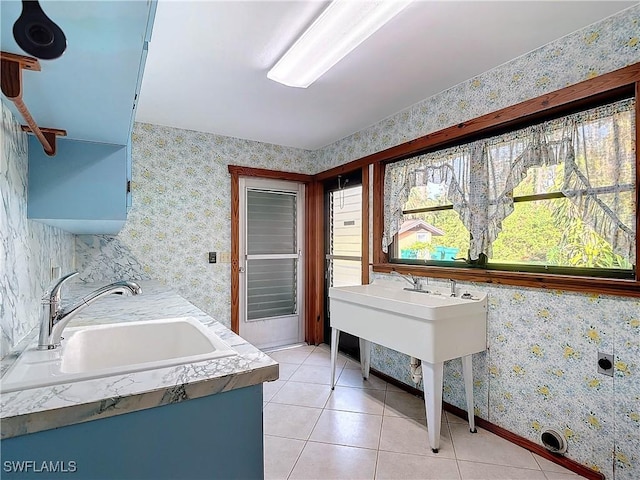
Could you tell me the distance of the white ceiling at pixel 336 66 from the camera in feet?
5.63

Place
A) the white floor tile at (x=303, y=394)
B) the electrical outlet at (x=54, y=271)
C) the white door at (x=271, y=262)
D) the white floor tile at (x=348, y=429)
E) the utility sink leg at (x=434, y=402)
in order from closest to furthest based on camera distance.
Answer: the electrical outlet at (x=54, y=271)
the utility sink leg at (x=434, y=402)
the white floor tile at (x=348, y=429)
the white floor tile at (x=303, y=394)
the white door at (x=271, y=262)

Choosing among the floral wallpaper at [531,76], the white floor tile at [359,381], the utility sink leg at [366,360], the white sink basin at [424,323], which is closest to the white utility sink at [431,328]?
the white sink basin at [424,323]

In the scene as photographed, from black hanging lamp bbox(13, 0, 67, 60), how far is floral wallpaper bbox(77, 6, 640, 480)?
7.55 ft

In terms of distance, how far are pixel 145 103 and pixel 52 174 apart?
1.72m

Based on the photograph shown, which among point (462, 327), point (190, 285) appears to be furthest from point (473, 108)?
point (190, 285)

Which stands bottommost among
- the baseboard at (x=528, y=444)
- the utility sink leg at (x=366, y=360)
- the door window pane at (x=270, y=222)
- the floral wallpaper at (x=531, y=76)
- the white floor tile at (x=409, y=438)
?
the white floor tile at (x=409, y=438)

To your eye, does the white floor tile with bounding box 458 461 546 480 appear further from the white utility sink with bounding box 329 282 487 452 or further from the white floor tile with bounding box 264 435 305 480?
the white floor tile with bounding box 264 435 305 480

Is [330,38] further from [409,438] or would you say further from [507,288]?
[409,438]

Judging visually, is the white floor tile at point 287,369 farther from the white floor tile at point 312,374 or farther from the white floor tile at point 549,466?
the white floor tile at point 549,466

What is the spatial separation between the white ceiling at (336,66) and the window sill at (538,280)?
133cm

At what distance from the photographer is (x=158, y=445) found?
87cm

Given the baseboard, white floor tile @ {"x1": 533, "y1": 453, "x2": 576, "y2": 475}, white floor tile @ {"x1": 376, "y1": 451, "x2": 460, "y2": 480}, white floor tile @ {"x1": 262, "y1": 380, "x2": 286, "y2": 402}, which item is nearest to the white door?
white floor tile @ {"x1": 262, "y1": 380, "x2": 286, "y2": 402}

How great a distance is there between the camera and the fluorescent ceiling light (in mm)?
1579

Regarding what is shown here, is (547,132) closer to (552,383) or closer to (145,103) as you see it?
(552,383)
